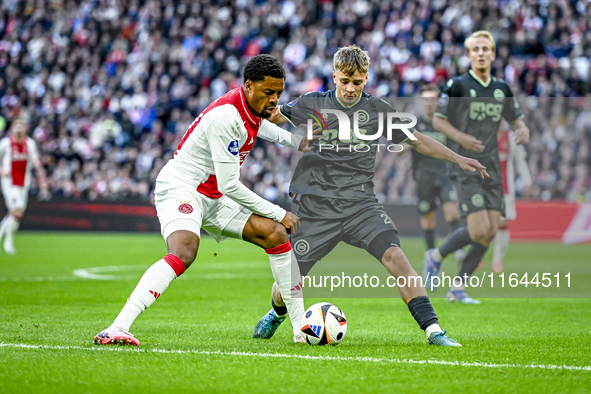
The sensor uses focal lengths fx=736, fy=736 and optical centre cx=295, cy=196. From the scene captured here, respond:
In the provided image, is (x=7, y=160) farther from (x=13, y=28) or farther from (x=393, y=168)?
(x=13, y=28)

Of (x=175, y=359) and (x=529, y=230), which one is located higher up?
(x=175, y=359)

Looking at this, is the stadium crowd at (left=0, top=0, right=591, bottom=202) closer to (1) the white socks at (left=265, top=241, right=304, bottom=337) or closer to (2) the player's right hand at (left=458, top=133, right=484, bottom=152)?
(2) the player's right hand at (left=458, top=133, right=484, bottom=152)

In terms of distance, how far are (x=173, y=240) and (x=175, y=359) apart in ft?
2.97

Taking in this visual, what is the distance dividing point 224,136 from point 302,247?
1287mm

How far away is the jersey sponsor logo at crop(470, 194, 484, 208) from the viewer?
26.3 feet

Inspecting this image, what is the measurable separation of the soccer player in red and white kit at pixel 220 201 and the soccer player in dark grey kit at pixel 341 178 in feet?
1.07

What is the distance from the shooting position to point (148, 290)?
4.92 metres

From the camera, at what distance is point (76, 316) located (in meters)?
6.75

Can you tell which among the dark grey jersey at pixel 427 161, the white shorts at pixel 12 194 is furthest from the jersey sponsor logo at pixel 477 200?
the white shorts at pixel 12 194

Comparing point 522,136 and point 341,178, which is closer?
point 341,178

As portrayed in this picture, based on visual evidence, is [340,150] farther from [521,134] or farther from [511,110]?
[511,110]

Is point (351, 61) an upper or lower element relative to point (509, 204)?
upper

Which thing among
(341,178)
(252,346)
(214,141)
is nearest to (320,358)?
(252,346)

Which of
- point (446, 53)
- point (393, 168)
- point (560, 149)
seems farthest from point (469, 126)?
point (446, 53)
